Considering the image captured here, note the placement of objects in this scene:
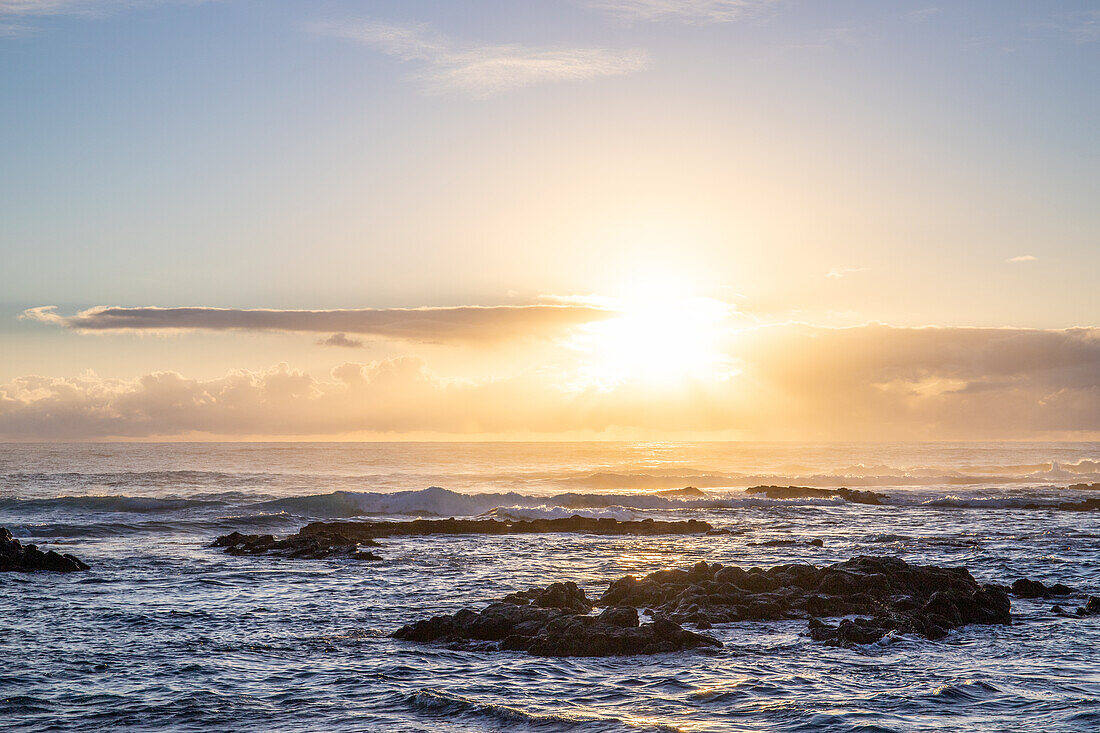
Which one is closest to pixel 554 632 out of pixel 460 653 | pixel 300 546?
pixel 460 653

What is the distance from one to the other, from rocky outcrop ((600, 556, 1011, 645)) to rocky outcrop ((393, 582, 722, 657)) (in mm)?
2037

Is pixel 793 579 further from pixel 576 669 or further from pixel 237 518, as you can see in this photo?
pixel 237 518

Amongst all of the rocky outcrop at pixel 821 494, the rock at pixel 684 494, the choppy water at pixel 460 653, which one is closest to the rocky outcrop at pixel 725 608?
the choppy water at pixel 460 653

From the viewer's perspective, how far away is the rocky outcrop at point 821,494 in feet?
225

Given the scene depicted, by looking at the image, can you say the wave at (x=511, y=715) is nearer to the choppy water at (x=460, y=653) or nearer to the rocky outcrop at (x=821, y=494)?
the choppy water at (x=460, y=653)

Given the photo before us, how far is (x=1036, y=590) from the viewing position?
2523 cm

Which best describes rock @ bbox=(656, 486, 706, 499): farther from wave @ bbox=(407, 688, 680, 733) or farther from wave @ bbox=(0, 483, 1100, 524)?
wave @ bbox=(407, 688, 680, 733)

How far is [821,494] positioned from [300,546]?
48961 millimetres

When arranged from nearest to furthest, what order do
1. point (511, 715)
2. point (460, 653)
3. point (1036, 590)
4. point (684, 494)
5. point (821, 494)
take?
point (511, 715) < point (460, 653) < point (1036, 590) < point (821, 494) < point (684, 494)

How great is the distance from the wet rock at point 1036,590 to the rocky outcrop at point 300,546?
22689mm

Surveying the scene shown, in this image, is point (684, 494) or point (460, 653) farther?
point (684, 494)

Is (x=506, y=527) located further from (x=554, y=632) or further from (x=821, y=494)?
(x=821, y=494)

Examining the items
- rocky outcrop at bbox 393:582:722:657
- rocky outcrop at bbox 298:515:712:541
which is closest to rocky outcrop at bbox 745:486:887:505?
rocky outcrop at bbox 298:515:712:541

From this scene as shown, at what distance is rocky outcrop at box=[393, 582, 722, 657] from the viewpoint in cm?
1831
